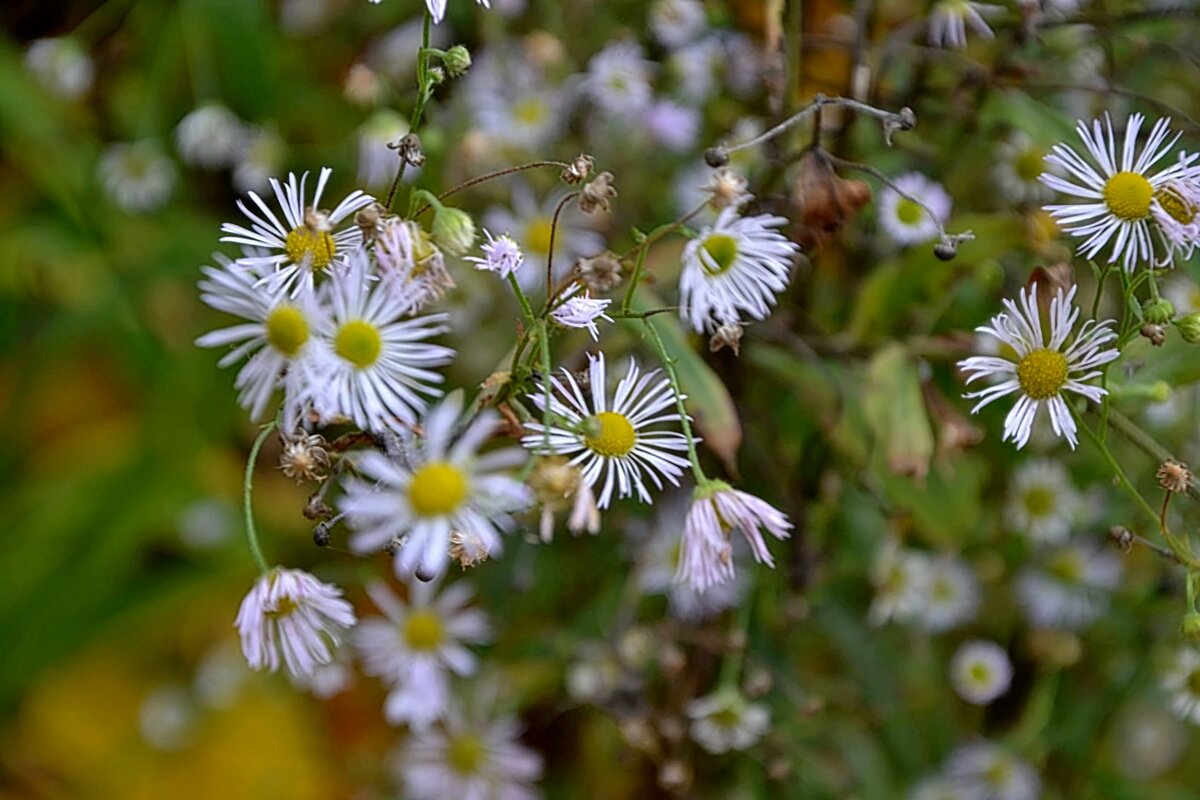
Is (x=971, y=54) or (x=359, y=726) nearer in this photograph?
(x=971, y=54)

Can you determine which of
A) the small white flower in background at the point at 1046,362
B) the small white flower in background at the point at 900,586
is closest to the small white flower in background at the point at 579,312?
the small white flower in background at the point at 1046,362

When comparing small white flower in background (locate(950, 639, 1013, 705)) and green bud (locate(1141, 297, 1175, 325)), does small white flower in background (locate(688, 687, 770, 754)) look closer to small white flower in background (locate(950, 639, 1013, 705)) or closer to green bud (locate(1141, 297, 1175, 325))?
small white flower in background (locate(950, 639, 1013, 705))

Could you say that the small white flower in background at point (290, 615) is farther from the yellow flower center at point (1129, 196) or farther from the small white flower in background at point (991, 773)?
the small white flower in background at point (991, 773)

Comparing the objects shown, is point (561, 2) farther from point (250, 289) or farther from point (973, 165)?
point (250, 289)

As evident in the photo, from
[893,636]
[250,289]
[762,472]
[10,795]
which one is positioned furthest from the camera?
[10,795]

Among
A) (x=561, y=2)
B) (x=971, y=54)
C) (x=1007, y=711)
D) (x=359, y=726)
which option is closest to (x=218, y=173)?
(x=561, y=2)

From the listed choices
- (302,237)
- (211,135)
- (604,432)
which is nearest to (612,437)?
(604,432)
